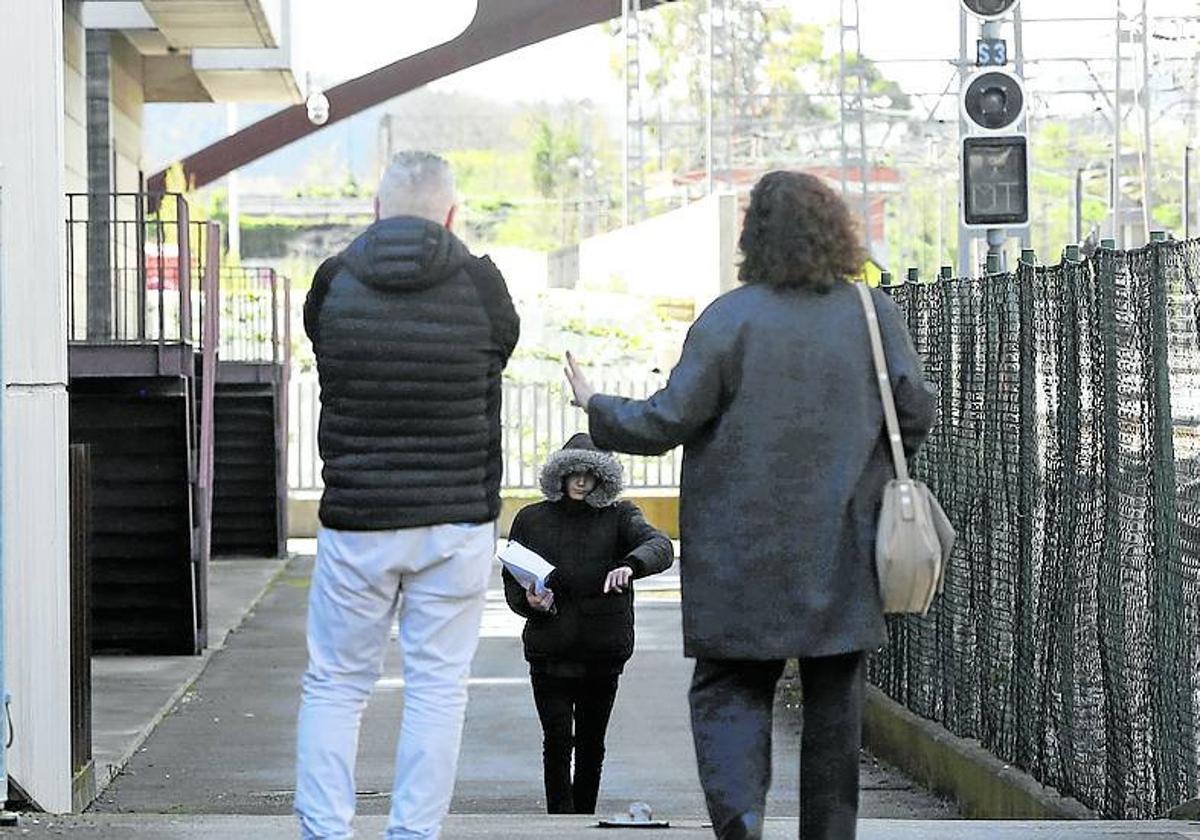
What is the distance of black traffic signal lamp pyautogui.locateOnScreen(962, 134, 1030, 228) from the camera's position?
1396 cm

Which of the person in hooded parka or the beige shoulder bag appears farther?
the person in hooded parka

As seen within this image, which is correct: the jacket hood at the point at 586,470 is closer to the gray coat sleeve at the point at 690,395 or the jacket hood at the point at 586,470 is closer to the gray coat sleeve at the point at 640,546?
the gray coat sleeve at the point at 640,546

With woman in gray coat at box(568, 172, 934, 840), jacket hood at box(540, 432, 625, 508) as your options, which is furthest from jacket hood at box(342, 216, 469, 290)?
jacket hood at box(540, 432, 625, 508)

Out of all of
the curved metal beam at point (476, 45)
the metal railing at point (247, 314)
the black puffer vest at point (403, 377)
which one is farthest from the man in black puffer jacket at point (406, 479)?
the curved metal beam at point (476, 45)

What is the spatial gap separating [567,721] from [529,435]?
2077 cm

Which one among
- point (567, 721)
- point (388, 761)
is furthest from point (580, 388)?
point (388, 761)

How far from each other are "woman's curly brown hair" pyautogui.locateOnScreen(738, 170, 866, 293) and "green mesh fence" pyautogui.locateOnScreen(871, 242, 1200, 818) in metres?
1.50

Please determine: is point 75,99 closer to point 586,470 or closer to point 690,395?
point 586,470

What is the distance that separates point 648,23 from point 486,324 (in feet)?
228

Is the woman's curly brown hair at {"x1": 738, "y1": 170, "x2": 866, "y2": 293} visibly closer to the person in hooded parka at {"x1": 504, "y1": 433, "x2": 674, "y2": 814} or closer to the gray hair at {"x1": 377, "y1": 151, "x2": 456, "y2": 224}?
the gray hair at {"x1": 377, "y1": 151, "x2": 456, "y2": 224}

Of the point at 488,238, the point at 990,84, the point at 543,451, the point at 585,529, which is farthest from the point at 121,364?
the point at 488,238

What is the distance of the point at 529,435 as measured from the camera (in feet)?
96.0

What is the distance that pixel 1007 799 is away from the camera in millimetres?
8898

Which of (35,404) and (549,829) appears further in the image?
(35,404)
